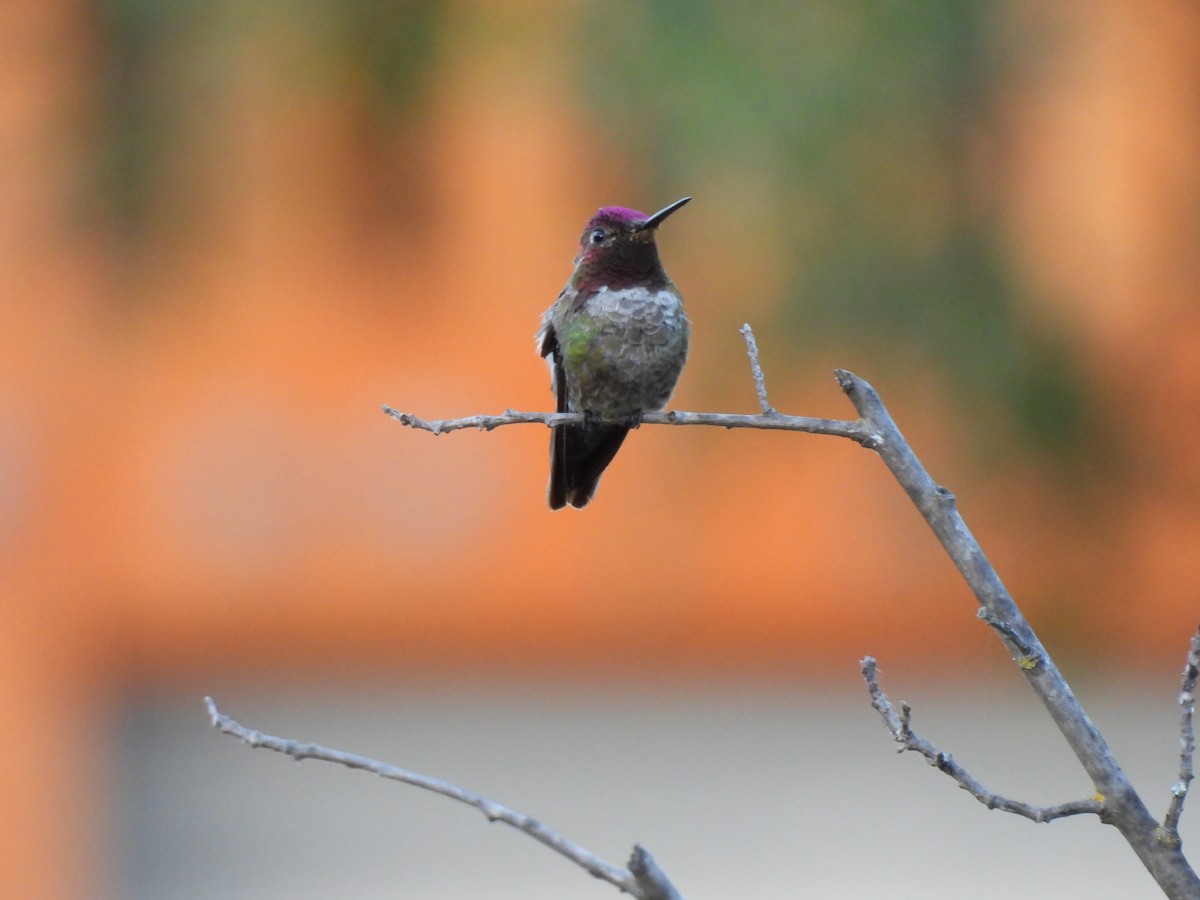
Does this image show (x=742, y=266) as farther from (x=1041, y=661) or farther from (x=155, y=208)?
(x=1041, y=661)

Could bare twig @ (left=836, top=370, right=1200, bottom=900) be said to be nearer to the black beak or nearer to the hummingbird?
the black beak

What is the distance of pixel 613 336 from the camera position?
102 inches

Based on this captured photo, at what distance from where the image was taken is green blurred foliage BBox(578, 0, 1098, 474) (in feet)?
11.0

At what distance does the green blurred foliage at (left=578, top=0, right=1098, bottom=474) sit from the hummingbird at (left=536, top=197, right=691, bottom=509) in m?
0.79

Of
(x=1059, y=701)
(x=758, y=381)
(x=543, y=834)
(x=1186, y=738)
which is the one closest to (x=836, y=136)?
(x=758, y=381)

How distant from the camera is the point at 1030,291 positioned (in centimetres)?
340

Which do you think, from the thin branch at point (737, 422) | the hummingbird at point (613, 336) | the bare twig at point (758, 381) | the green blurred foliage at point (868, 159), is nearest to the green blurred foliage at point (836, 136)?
the green blurred foliage at point (868, 159)

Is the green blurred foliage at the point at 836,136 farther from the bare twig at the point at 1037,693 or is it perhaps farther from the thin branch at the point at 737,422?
the bare twig at the point at 1037,693

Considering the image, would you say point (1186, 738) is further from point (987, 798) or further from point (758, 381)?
point (758, 381)

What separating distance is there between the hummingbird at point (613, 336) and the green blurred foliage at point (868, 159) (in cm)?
79

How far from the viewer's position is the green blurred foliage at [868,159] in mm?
3348

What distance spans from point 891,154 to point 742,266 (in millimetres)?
435

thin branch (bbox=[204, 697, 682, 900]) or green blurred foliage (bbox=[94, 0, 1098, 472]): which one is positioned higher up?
green blurred foliage (bbox=[94, 0, 1098, 472])

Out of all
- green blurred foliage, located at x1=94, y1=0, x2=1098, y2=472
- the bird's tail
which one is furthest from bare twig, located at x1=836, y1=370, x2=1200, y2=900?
green blurred foliage, located at x1=94, y1=0, x2=1098, y2=472
